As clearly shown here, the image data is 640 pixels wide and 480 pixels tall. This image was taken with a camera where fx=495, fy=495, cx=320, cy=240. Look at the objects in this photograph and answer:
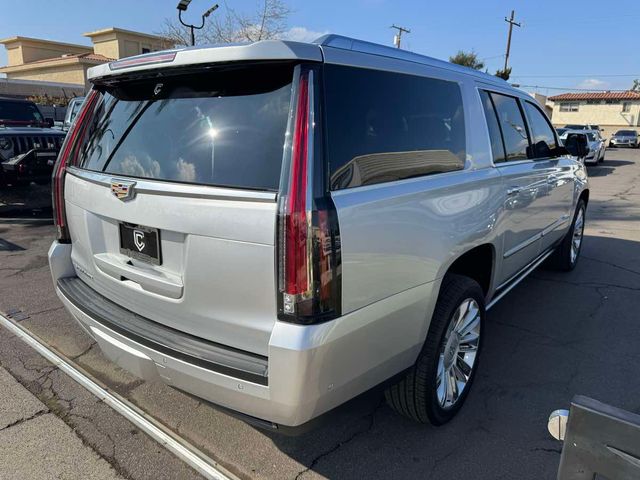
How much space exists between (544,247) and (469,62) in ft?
138

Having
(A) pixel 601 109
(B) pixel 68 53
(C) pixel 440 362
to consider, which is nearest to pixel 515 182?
(C) pixel 440 362

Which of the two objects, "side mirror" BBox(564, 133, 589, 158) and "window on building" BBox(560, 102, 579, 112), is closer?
"side mirror" BBox(564, 133, 589, 158)

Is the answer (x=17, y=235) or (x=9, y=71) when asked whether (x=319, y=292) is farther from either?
(x=9, y=71)

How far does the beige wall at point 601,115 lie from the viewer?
51688 mm

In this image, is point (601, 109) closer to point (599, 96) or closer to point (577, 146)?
point (599, 96)

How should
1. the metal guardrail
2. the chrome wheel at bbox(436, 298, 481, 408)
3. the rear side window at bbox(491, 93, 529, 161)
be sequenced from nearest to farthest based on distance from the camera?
1. the metal guardrail
2. the chrome wheel at bbox(436, 298, 481, 408)
3. the rear side window at bbox(491, 93, 529, 161)

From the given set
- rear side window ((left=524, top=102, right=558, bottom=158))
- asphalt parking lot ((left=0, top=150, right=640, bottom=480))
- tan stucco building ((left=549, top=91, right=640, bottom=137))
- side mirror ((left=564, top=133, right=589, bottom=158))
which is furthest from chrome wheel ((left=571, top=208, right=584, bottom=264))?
tan stucco building ((left=549, top=91, right=640, bottom=137))

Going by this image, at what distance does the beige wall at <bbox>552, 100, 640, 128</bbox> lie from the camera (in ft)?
170

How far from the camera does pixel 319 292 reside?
1.88 meters

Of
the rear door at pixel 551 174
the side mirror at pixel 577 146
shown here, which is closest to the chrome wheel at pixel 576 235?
the rear door at pixel 551 174

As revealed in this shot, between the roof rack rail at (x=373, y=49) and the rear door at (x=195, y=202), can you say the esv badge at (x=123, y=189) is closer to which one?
the rear door at (x=195, y=202)

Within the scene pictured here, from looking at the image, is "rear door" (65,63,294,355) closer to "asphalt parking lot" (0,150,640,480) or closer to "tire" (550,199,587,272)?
"asphalt parking lot" (0,150,640,480)

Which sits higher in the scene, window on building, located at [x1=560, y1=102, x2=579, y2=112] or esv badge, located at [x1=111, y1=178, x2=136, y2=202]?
window on building, located at [x1=560, y1=102, x2=579, y2=112]

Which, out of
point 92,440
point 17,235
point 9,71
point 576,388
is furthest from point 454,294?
point 9,71
